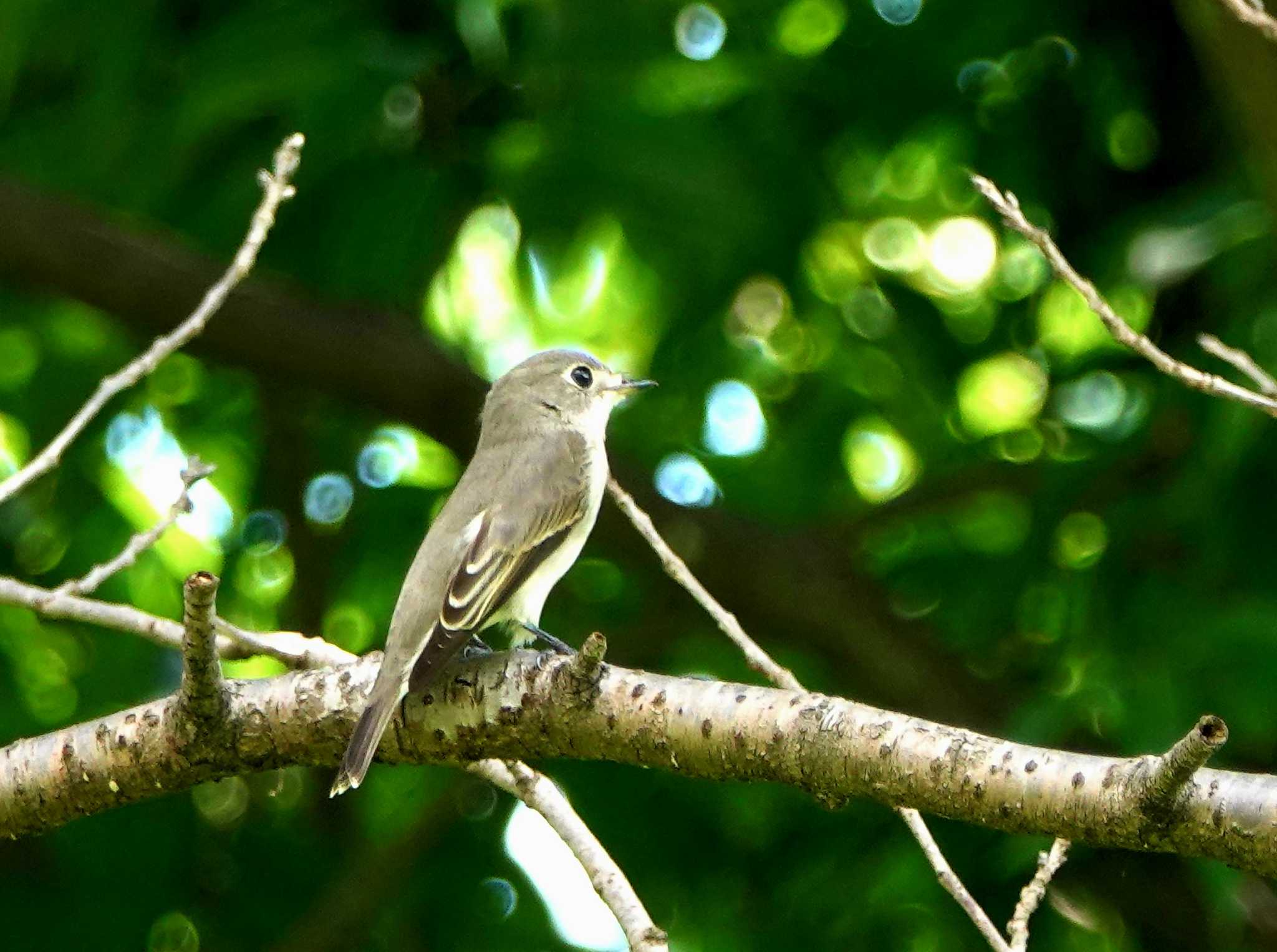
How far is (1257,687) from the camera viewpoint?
16.2 feet

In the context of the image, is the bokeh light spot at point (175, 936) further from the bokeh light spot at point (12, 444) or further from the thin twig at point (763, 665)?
the thin twig at point (763, 665)

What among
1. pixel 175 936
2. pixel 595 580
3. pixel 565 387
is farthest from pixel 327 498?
pixel 175 936

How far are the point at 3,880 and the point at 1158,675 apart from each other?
4.07 metres

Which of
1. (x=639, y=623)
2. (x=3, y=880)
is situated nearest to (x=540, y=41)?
(x=639, y=623)

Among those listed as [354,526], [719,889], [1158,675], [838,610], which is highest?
[354,526]

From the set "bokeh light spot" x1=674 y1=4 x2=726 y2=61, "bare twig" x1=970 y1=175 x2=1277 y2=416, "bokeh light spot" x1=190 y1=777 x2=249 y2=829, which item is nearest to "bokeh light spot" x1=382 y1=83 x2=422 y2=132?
"bokeh light spot" x1=674 y1=4 x2=726 y2=61

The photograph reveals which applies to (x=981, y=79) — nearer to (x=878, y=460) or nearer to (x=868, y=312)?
(x=868, y=312)

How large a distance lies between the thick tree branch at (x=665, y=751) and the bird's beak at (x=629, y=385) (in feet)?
7.38

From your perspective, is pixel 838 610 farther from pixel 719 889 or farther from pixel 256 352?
pixel 256 352

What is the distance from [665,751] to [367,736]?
27.6 inches

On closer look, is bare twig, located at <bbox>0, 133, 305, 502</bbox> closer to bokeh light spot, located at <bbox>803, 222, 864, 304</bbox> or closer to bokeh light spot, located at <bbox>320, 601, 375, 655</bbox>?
bokeh light spot, located at <bbox>320, 601, 375, 655</bbox>

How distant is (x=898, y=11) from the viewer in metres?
6.30

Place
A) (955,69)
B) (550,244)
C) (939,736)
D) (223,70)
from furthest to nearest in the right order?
(955,69) < (550,244) < (223,70) < (939,736)

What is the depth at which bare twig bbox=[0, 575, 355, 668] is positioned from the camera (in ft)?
11.9
